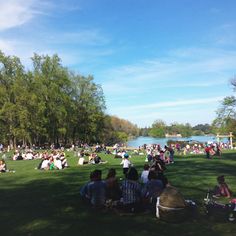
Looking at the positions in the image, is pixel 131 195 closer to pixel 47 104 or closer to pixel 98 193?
pixel 98 193

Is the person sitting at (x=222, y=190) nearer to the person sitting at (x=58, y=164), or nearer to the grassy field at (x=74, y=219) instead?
the grassy field at (x=74, y=219)

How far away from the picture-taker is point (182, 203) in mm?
10047

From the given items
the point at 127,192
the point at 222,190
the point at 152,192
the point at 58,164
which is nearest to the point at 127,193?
the point at 127,192

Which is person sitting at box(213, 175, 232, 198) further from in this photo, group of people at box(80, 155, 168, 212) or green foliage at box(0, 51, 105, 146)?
green foliage at box(0, 51, 105, 146)

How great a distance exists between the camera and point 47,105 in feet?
242

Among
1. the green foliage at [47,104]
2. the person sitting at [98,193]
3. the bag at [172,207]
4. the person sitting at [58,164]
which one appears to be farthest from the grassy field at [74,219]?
the green foliage at [47,104]

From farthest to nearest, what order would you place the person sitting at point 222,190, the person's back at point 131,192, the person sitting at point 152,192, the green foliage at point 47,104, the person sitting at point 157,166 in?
the green foliage at point 47,104 → the person sitting at point 157,166 → the person sitting at point 222,190 → the person sitting at point 152,192 → the person's back at point 131,192

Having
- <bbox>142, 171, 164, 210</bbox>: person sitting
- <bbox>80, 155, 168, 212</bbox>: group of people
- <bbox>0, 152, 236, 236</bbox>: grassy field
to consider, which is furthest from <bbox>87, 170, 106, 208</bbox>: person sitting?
<bbox>142, 171, 164, 210</bbox>: person sitting

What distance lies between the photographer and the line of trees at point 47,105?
67.2 m

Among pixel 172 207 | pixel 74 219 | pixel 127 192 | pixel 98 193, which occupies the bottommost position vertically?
pixel 74 219

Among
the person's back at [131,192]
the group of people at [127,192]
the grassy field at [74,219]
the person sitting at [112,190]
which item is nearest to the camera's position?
the grassy field at [74,219]

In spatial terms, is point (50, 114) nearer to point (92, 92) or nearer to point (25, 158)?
point (92, 92)

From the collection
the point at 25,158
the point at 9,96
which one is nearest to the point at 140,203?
the point at 25,158

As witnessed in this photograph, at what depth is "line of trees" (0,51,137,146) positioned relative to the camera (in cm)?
6719
